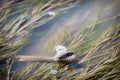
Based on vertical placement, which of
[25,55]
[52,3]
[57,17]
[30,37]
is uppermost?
[52,3]

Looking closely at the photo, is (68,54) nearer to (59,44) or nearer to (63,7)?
(59,44)

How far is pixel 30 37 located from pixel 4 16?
1.68 feet

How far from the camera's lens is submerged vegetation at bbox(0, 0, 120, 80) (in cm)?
213

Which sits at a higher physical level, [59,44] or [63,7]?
[63,7]

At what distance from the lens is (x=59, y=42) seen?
8.10 feet

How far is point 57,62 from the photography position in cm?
226

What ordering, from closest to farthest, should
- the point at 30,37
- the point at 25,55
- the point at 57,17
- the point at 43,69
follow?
the point at 43,69, the point at 25,55, the point at 30,37, the point at 57,17

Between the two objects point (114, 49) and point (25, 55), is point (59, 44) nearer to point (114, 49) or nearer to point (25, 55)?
point (25, 55)

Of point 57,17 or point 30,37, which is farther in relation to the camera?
point 57,17

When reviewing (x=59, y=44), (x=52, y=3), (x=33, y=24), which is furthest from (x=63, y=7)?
(x=59, y=44)

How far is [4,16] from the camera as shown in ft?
9.34

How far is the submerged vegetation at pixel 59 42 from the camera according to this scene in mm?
2129

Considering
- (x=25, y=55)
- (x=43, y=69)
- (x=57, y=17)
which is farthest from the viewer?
(x=57, y=17)

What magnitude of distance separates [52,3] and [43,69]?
107 centimetres
